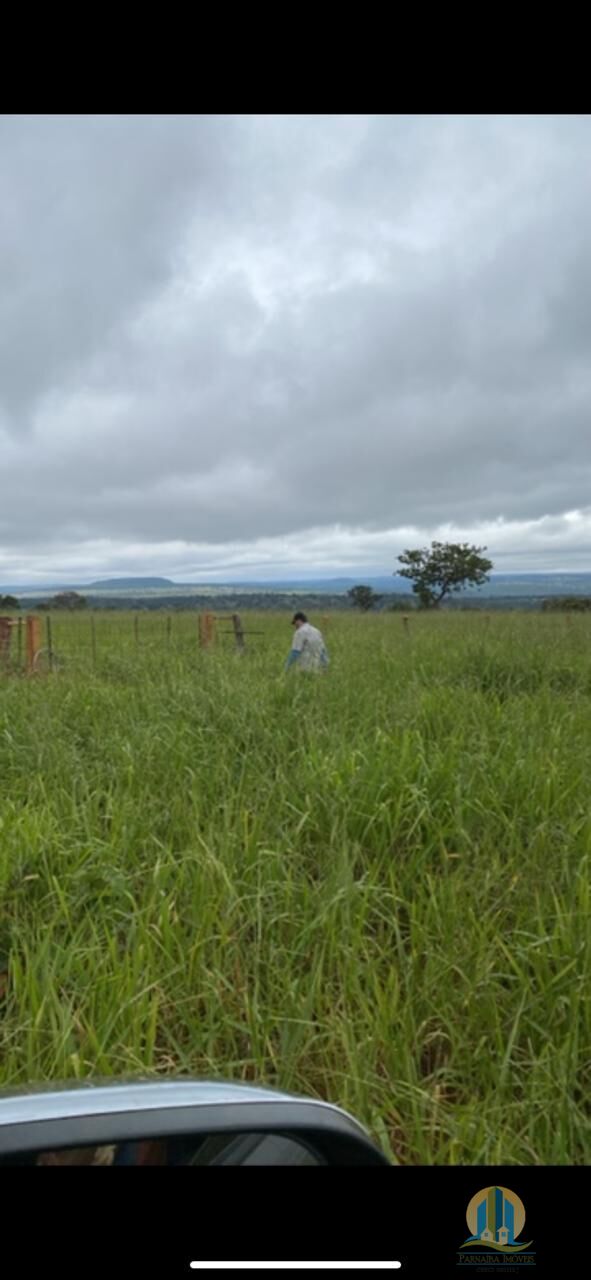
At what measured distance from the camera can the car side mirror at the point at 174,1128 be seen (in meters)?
0.75

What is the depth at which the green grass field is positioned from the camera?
4.90ft

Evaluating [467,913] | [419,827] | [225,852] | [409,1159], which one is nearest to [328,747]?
[419,827]

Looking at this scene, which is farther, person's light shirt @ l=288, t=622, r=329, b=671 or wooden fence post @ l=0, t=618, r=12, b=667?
wooden fence post @ l=0, t=618, r=12, b=667

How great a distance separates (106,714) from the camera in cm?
421

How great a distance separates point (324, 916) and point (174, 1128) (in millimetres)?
1198
